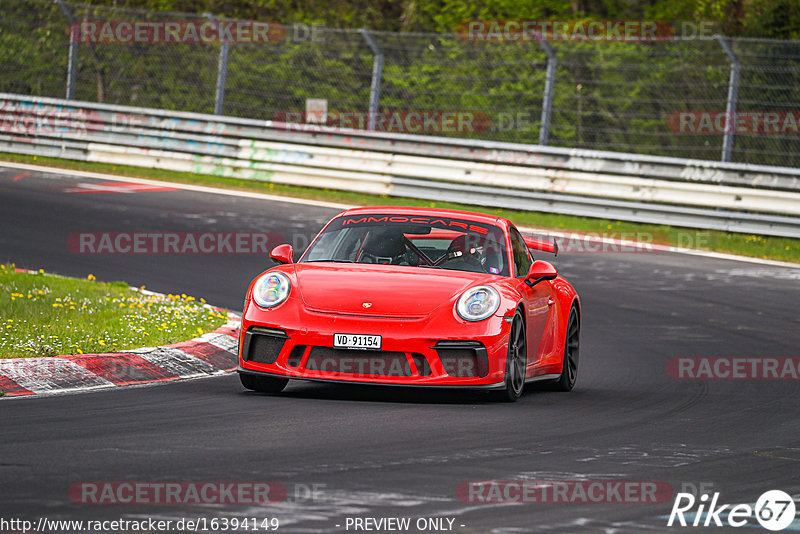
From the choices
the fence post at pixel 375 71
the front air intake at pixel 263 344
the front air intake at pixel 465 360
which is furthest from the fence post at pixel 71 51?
the front air intake at pixel 465 360

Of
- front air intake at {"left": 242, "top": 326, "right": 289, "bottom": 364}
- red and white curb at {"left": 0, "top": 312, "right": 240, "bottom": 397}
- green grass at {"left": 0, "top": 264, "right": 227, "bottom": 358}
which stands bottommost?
red and white curb at {"left": 0, "top": 312, "right": 240, "bottom": 397}

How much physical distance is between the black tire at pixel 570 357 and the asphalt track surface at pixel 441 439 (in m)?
0.14

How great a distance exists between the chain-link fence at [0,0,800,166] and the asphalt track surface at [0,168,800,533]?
6.85m

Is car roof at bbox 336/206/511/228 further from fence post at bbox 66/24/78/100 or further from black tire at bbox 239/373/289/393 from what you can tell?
fence post at bbox 66/24/78/100

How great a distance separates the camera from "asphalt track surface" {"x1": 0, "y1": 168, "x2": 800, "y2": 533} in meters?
5.32

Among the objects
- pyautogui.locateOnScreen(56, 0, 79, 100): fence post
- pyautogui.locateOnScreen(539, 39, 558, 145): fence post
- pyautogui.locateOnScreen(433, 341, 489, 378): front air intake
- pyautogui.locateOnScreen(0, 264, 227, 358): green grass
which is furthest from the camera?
pyautogui.locateOnScreen(56, 0, 79, 100): fence post

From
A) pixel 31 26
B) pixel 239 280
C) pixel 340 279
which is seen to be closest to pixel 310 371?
pixel 340 279

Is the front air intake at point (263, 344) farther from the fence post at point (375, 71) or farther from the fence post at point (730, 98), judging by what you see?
the fence post at point (375, 71)

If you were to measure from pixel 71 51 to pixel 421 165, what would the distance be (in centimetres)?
739

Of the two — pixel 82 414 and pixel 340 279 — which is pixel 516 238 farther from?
pixel 82 414

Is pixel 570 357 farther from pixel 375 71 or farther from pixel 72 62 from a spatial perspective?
pixel 72 62

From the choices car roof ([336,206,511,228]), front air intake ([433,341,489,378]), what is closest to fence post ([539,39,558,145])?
car roof ([336,206,511,228])

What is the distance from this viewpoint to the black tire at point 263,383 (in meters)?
8.72

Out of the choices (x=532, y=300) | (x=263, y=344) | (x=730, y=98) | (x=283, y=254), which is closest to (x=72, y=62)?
(x=730, y=98)
